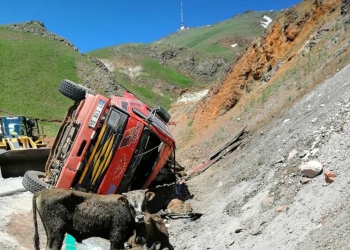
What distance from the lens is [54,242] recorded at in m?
6.31

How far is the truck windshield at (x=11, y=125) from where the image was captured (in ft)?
61.2

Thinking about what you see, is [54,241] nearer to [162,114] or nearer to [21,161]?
[162,114]

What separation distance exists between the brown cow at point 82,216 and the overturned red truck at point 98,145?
249 centimetres

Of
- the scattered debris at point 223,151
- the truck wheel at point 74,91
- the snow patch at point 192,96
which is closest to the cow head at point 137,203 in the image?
the truck wheel at point 74,91

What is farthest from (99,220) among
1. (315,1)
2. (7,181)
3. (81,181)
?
(315,1)

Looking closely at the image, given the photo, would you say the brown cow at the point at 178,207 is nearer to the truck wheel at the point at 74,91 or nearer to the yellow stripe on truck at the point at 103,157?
the yellow stripe on truck at the point at 103,157

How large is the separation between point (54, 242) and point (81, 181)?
282 cm

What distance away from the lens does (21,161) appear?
1573 cm

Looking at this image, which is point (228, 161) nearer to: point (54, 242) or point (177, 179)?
point (177, 179)

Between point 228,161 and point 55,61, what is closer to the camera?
point 228,161

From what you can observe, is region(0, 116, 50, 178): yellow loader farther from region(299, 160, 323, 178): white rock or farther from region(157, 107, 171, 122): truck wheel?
region(299, 160, 323, 178): white rock

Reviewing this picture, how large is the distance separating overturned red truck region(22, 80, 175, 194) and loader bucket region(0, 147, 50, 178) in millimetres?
5811

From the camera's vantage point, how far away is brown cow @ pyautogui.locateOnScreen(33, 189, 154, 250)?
245 inches

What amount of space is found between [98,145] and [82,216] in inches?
117
